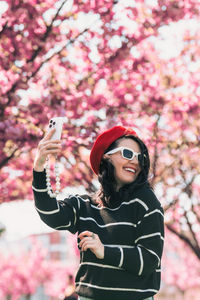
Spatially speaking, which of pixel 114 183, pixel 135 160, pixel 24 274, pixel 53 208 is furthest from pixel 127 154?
pixel 24 274

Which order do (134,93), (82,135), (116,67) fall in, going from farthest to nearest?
(134,93), (116,67), (82,135)

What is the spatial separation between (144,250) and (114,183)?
0.40 metres

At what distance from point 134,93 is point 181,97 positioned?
673 mm

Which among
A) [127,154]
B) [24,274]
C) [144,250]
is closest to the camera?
[144,250]

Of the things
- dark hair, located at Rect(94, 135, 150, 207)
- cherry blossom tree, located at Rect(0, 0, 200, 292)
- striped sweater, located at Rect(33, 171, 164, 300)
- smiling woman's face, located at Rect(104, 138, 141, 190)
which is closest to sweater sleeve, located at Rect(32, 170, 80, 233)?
striped sweater, located at Rect(33, 171, 164, 300)

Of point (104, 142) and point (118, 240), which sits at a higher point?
point (104, 142)

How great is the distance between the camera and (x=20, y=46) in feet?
15.6

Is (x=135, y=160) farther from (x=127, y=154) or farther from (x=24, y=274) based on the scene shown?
(x=24, y=274)

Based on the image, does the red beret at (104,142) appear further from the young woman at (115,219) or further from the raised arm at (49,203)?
the raised arm at (49,203)

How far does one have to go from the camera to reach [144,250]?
6.57ft

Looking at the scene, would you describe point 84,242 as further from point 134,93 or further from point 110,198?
point 134,93

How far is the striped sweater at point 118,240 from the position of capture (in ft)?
6.45

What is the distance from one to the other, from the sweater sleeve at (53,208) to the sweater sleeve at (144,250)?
0.30 metres

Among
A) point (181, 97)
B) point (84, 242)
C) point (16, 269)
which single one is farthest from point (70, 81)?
point (16, 269)
